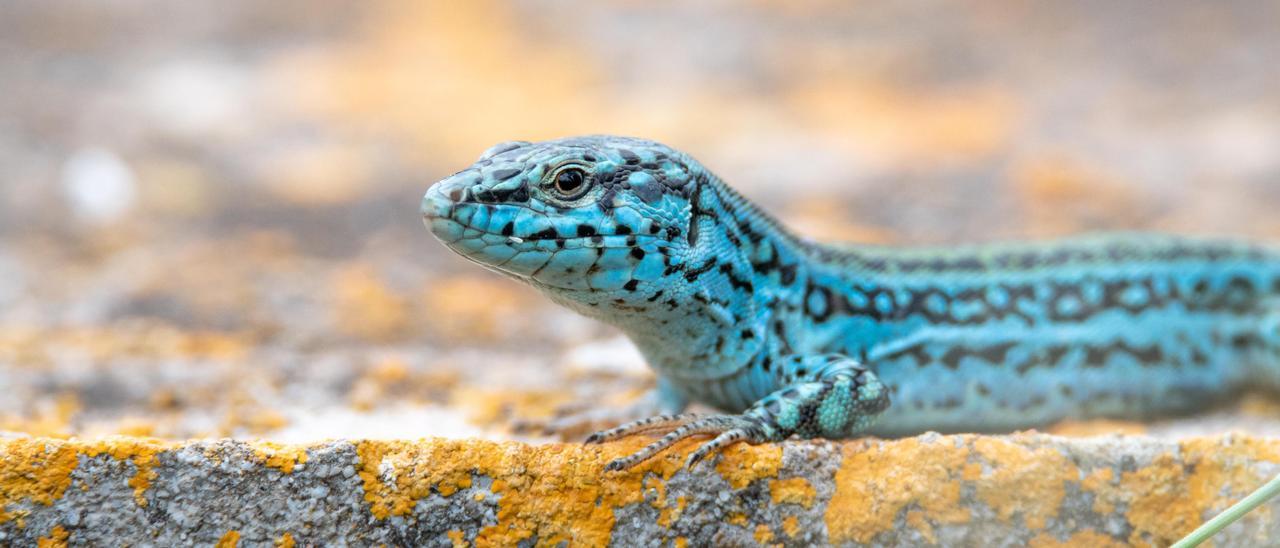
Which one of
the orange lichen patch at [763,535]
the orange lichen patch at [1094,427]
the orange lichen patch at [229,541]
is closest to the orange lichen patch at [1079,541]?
the orange lichen patch at [763,535]

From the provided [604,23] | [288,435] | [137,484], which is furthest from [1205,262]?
[604,23]

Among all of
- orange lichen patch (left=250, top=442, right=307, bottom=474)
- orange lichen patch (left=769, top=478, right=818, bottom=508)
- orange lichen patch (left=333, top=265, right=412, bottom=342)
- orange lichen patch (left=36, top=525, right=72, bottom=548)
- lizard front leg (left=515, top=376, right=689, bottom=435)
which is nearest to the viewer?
orange lichen patch (left=36, top=525, right=72, bottom=548)

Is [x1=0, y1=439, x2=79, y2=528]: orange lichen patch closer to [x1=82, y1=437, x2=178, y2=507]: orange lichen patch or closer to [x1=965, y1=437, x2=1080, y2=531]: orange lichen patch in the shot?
[x1=82, y1=437, x2=178, y2=507]: orange lichen patch

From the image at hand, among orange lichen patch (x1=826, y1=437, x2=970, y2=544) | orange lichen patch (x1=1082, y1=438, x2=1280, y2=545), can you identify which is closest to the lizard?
orange lichen patch (x1=826, y1=437, x2=970, y2=544)

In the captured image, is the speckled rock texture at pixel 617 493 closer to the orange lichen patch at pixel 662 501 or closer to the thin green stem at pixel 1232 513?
the orange lichen patch at pixel 662 501

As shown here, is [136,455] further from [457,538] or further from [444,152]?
[444,152]

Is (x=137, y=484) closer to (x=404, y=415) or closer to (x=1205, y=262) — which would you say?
(x=404, y=415)

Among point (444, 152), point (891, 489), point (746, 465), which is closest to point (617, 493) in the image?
point (746, 465)
